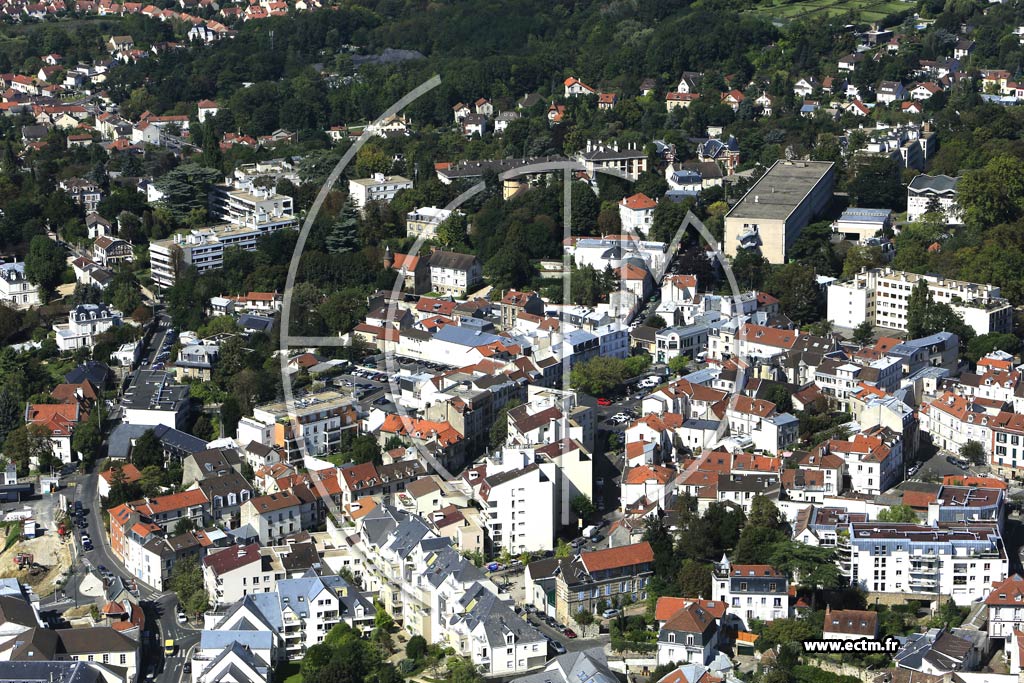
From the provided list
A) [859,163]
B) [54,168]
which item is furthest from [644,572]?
[54,168]

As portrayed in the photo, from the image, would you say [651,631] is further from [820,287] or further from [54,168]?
[54,168]

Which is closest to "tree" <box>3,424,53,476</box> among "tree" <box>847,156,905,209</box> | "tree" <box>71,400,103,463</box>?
"tree" <box>71,400,103,463</box>

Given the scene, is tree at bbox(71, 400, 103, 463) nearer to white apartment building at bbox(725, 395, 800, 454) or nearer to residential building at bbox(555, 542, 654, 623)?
residential building at bbox(555, 542, 654, 623)

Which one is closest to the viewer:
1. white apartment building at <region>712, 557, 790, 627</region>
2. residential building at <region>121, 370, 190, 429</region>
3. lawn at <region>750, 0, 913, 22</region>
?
white apartment building at <region>712, 557, 790, 627</region>

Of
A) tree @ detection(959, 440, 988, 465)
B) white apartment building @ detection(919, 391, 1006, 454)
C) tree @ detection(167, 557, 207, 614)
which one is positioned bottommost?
tree @ detection(167, 557, 207, 614)

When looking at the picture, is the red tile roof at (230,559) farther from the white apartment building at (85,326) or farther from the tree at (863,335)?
the tree at (863,335)

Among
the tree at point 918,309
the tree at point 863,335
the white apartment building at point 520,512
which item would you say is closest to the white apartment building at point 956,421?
the tree at point 918,309

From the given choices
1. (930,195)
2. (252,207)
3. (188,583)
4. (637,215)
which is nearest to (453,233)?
(637,215)

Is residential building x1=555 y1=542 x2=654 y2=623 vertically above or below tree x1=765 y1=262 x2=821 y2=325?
below
